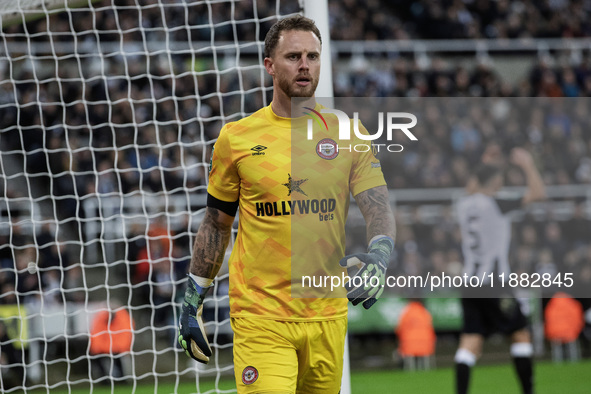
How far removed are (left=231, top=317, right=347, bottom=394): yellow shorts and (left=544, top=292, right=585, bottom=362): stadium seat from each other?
8147 mm

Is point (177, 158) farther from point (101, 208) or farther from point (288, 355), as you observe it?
point (288, 355)

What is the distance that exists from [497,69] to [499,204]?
9.57 m

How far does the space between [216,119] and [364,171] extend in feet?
10.3

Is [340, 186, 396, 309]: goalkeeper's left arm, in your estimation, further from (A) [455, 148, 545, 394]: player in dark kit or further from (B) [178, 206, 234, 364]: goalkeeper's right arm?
(A) [455, 148, 545, 394]: player in dark kit

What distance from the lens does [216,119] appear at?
22.4 feet

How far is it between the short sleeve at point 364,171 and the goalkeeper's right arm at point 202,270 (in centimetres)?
63

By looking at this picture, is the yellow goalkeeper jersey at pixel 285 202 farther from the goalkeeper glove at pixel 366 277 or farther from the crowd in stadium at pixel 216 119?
the crowd in stadium at pixel 216 119

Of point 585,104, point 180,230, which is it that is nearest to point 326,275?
point 180,230

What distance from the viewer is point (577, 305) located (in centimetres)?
1138

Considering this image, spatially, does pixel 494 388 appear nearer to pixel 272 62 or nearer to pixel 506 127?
pixel 506 127

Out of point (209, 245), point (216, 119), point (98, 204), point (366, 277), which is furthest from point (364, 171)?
point (98, 204)

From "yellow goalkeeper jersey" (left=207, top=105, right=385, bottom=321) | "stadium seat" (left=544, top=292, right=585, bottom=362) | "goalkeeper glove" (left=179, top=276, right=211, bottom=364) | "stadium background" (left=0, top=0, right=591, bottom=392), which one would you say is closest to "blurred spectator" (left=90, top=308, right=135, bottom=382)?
"stadium background" (left=0, top=0, right=591, bottom=392)

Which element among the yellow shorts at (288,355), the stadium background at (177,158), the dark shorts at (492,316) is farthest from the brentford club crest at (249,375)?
the stadium background at (177,158)

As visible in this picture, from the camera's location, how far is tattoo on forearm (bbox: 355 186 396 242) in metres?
3.74
